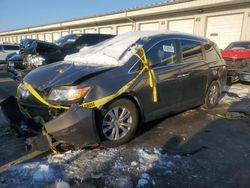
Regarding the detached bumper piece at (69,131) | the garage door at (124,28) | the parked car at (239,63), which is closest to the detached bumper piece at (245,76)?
the parked car at (239,63)

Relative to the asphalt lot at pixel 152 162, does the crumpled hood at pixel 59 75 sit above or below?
above

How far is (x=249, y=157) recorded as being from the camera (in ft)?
11.6

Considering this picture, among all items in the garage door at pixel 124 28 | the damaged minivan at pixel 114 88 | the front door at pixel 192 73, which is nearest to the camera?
Answer: the damaged minivan at pixel 114 88

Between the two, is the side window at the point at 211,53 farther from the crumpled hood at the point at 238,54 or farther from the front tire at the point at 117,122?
the crumpled hood at the point at 238,54

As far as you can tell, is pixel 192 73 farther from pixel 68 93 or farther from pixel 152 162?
pixel 68 93

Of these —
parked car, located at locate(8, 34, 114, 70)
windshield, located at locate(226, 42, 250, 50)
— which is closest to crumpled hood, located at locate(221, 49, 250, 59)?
windshield, located at locate(226, 42, 250, 50)

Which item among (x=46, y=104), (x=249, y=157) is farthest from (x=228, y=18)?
(x=46, y=104)

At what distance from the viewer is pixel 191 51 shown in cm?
493

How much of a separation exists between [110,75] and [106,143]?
961 millimetres

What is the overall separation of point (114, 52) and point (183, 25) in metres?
15.1

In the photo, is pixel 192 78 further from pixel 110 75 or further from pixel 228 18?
pixel 228 18

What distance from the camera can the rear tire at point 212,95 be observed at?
18.2 ft

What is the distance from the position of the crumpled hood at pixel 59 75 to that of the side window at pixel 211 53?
8.80 ft

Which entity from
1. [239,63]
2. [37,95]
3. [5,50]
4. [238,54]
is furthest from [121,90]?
[5,50]
